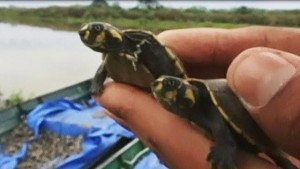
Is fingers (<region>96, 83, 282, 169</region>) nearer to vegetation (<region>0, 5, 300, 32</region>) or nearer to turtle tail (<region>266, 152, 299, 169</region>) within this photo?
turtle tail (<region>266, 152, 299, 169</region>)

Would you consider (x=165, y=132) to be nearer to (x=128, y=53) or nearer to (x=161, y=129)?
(x=161, y=129)

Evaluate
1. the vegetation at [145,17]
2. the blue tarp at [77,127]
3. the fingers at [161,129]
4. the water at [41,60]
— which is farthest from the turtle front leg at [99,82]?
the vegetation at [145,17]

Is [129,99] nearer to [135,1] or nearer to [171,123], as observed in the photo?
[171,123]

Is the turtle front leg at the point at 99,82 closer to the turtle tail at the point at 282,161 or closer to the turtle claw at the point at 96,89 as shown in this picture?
the turtle claw at the point at 96,89

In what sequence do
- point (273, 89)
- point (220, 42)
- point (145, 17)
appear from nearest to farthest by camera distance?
point (273, 89) < point (220, 42) < point (145, 17)

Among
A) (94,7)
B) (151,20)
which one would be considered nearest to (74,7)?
(94,7)

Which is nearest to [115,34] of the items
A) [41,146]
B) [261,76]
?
[261,76]

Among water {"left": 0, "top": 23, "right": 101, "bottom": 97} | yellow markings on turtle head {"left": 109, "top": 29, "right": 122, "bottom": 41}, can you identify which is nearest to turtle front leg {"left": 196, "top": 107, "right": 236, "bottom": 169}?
yellow markings on turtle head {"left": 109, "top": 29, "right": 122, "bottom": 41}
